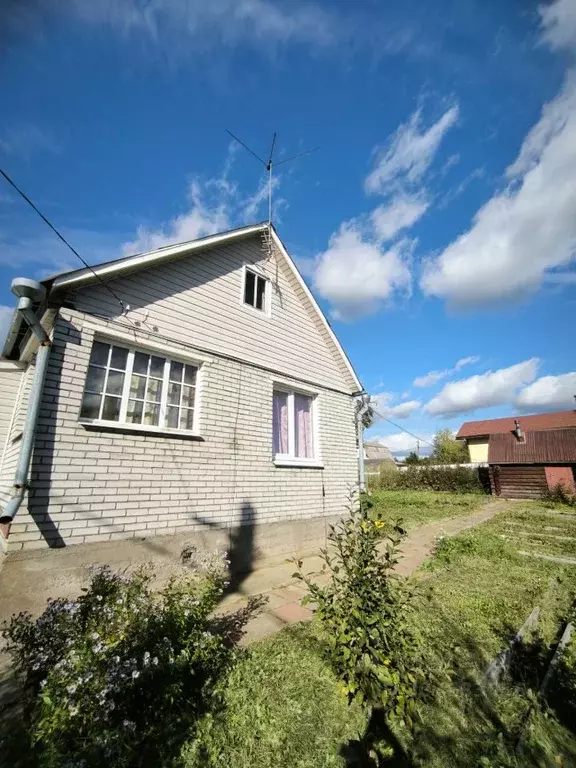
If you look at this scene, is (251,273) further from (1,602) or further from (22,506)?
(1,602)

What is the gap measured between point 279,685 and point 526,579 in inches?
208

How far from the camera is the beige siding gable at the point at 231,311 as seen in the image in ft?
19.6

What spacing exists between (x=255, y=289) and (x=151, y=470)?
4.87m

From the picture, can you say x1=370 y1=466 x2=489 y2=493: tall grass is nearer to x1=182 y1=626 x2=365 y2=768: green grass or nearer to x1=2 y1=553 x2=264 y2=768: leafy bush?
x1=182 y1=626 x2=365 y2=768: green grass

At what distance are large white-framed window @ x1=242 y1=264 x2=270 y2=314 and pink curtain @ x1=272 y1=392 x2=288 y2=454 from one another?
2193 mm

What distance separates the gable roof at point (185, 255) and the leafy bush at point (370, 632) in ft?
16.7

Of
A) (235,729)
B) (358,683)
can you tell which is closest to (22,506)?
(235,729)

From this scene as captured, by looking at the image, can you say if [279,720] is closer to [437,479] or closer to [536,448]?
[536,448]

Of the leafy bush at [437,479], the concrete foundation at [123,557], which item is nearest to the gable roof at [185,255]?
the concrete foundation at [123,557]

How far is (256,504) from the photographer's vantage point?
7.03 m

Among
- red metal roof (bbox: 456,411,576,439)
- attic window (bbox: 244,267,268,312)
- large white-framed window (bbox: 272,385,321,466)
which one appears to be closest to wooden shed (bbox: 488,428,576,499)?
red metal roof (bbox: 456,411,576,439)

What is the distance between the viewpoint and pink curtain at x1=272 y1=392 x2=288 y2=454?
8.03m

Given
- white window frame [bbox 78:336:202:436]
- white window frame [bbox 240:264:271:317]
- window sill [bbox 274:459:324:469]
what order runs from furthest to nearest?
white window frame [bbox 240:264:271:317] < window sill [bbox 274:459:324:469] < white window frame [bbox 78:336:202:436]

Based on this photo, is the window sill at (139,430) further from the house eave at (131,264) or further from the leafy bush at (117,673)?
the leafy bush at (117,673)
